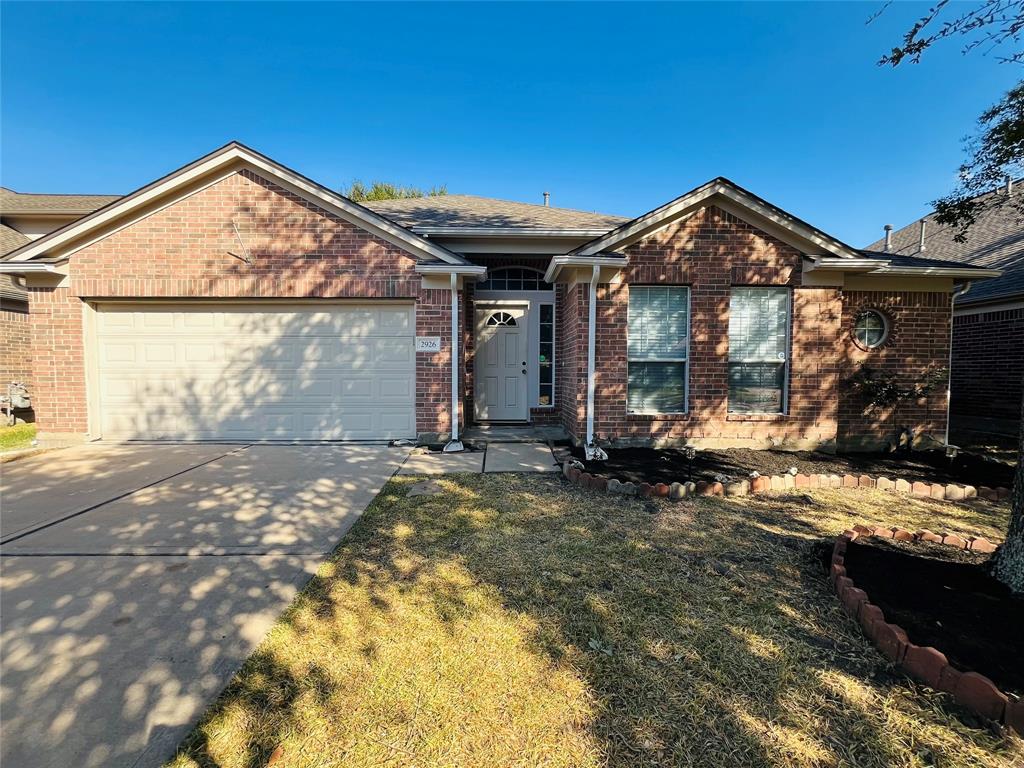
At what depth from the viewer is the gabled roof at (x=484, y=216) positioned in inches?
323

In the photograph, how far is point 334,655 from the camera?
2.34 metres

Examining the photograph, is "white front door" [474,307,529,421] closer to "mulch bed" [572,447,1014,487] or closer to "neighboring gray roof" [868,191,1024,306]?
"mulch bed" [572,447,1014,487]

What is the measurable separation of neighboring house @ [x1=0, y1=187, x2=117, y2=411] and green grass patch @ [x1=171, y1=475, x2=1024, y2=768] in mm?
10789

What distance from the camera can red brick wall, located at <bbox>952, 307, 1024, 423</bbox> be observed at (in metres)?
8.97

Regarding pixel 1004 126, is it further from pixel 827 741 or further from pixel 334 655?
pixel 334 655

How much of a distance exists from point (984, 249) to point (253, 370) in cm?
1724

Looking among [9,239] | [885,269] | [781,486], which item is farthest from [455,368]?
[9,239]

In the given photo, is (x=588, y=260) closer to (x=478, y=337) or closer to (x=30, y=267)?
(x=478, y=337)

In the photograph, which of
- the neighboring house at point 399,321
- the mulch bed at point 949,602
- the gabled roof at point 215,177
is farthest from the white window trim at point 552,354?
the mulch bed at point 949,602

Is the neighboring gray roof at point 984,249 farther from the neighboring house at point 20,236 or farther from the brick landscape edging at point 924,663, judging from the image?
the neighboring house at point 20,236

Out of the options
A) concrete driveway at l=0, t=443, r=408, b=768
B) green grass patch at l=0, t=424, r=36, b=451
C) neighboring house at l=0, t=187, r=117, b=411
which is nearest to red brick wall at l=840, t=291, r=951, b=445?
concrete driveway at l=0, t=443, r=408, b=768

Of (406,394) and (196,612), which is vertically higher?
(406,394)

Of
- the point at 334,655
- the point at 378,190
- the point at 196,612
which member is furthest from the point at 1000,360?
the point at 378,190

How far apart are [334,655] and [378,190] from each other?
29395 mm
